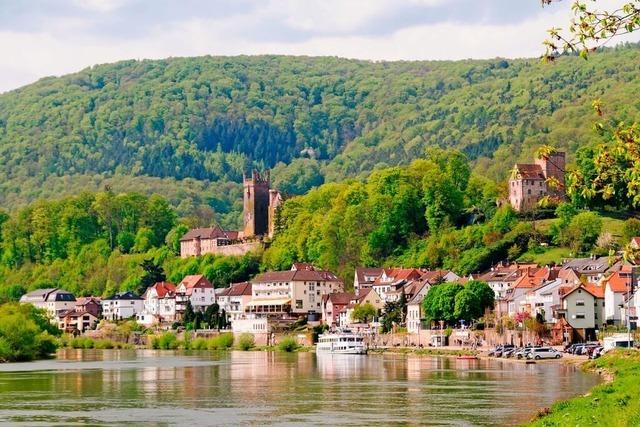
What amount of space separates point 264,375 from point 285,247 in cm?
7867

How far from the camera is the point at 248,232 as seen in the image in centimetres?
16675

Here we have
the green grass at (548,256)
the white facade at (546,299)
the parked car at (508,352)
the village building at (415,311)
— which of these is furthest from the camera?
the green grass at (548,256)

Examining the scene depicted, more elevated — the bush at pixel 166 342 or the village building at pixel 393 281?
the village building at pixel 393 281

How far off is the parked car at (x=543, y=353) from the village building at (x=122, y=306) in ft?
272

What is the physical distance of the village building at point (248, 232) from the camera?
162 meters

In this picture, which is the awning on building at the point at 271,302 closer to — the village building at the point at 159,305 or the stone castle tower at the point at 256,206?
the village building at the point at 159,305

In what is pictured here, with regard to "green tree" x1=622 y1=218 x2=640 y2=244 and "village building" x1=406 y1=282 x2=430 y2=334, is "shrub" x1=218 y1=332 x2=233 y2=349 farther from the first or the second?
"green tree" x1=622 y1=218 x2=640 y2=244

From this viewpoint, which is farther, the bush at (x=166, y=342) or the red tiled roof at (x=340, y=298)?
the bush at (x=166, y=342)

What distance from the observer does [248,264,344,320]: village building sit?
130625mm

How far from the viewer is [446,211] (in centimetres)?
13262

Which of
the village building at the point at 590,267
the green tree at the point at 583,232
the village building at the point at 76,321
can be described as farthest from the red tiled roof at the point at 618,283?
the village building at the point at 76,321

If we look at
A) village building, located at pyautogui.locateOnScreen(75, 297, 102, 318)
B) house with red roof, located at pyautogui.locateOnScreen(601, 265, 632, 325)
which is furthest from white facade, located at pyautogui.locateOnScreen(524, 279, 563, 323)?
village building, located at pyautogui.locateOnScreen(75, 297, 102, 318)

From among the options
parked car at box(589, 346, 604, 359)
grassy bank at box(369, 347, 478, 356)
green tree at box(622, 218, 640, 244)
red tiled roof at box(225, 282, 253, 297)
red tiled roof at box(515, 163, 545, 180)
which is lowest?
grassy bank at box(369, 347, 478, 356)

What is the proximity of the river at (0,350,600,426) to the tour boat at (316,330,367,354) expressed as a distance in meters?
16.5
